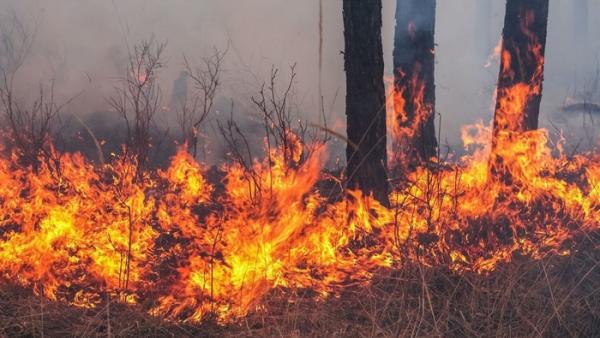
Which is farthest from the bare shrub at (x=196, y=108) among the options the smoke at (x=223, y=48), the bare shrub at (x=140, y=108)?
the smoke at (x=223, y=48)

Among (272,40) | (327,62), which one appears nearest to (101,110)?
(272,40)

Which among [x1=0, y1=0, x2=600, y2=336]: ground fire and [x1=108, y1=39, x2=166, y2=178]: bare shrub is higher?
[x1=108, y1=39, x2=166, y2=178]: bare shrub

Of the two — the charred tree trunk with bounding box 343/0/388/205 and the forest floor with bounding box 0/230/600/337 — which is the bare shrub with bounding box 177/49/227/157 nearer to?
the charred tree trunk with bounding box 343/0/388/205

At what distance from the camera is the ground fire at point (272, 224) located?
3932 millimetres

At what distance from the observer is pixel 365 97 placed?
486 centimetres

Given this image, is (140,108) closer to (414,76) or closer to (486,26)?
(414,76)

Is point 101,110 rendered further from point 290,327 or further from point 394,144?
point 290,327

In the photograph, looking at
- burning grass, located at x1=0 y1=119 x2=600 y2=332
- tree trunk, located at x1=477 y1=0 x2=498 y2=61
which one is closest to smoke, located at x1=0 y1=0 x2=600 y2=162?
burning grass, located at x1=0 y1=119 x2=600 y2=332

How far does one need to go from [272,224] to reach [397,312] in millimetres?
1294

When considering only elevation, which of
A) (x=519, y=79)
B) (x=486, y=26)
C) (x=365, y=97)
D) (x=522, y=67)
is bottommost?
(x=365, y=97)

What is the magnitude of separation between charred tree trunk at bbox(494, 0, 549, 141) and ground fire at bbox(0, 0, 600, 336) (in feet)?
0.04

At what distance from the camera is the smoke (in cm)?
1138

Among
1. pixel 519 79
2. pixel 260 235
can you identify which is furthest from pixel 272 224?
pixel 519 79

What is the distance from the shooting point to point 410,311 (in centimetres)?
360
